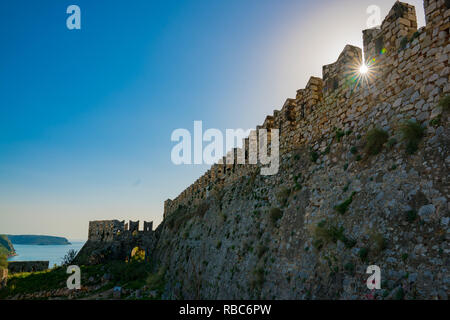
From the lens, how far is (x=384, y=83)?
6.86 m

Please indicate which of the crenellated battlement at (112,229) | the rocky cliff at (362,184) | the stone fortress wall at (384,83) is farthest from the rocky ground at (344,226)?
the crenellated battlement at (112,229)

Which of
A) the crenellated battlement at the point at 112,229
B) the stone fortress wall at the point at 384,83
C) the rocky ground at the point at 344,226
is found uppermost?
the stone fortress wall at the point at 384,83

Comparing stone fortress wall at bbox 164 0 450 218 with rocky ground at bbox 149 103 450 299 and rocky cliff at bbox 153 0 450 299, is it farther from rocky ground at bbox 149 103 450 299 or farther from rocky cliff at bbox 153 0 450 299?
rocky ground at bbox 149 103 450 299

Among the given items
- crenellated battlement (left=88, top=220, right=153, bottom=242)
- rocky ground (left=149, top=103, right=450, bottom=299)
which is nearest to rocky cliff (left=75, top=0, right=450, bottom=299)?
rocky ground (left=149, top=103, right=450, bottom=299)

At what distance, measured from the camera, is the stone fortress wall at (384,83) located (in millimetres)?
5629

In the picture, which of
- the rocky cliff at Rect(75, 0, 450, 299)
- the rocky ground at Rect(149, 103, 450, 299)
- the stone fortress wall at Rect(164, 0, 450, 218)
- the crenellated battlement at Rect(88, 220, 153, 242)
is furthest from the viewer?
the crenellated battlement at Rect(88, 220, 153, 242)

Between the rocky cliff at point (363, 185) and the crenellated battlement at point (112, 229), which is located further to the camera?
the crenellated battlement at point (112, 229)

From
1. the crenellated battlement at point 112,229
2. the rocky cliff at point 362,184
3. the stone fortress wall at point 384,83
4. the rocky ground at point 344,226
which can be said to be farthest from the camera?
the crenellated battlement at point 112,229

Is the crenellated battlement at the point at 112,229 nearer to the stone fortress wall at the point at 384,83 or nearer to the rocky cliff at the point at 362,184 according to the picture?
the rocky cliff at the point at 362,184

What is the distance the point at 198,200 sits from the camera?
902 inches

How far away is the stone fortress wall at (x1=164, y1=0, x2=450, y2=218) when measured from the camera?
5.63 m

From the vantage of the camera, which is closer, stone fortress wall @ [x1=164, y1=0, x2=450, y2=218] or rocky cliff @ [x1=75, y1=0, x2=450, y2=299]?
rocky cliff @ [x1=75, y1=0, x2=450, y2=299]

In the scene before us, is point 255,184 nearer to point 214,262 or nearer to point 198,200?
point 214,262
